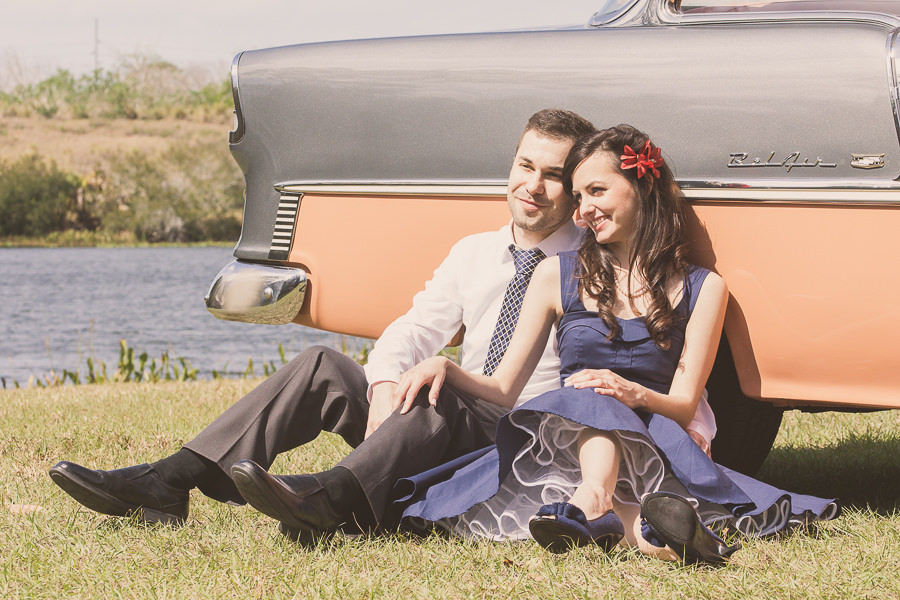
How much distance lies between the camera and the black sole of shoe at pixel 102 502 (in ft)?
8.27

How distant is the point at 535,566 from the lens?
2307mm

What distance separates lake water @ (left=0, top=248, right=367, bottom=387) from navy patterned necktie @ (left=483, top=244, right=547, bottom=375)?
4569 mm

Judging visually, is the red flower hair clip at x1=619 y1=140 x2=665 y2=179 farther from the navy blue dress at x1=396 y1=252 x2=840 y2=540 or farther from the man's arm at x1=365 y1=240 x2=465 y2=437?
the man's arm at x1=365 y1=240 x2=465 y2=437

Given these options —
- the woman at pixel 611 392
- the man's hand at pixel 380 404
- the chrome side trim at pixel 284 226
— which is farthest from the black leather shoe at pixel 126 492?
the chrome side trim at pixel 284 226

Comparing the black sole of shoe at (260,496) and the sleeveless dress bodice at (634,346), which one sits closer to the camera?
the black sole of shoe at (260,496)

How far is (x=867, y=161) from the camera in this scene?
2.46 m

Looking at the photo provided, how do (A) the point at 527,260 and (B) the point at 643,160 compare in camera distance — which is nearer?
(B) the point at 643,160

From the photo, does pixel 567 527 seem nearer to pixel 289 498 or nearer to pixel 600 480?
pixel 600 480

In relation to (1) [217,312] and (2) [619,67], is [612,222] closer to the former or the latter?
(2) [619,67]

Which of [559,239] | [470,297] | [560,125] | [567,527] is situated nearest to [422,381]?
[470,297]

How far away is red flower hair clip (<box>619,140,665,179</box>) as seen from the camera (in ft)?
8.45

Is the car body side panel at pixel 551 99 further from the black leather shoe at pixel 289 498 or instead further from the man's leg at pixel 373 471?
the black leather shoe at pixel 289 498

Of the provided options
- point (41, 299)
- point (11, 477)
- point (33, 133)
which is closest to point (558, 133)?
point (11, 477)

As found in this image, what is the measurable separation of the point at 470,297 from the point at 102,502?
1156mm
